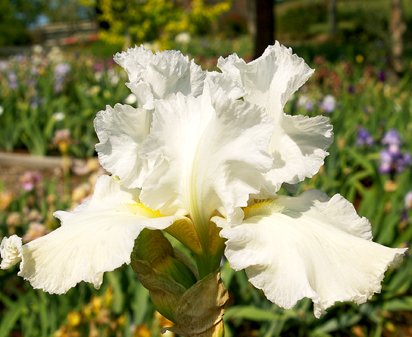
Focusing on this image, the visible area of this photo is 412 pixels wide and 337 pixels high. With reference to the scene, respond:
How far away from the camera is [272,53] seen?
72 centimetres

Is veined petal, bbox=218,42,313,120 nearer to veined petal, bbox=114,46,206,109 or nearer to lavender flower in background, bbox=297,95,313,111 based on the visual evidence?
veined petal, bbox=114,46,206,109

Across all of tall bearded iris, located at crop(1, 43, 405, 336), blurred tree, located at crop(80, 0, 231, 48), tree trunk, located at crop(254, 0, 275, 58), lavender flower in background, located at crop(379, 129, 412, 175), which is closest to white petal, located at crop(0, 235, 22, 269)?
tall bearded iris, located at crop(1, 43, 405, 336)

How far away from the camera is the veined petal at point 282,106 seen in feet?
2.31

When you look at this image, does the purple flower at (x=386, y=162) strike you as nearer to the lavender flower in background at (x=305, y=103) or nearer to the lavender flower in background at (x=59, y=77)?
the lavender flower in background at (x=305, y=103)

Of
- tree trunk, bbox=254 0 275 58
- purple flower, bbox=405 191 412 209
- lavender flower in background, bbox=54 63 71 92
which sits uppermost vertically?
purple flower, bbox=405 191 412 209

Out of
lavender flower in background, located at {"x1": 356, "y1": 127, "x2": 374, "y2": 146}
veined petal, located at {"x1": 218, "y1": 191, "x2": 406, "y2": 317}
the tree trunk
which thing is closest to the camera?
veined petal, located at {"x1": 218, "y1": 191, "x2": 406, "y2": 317}

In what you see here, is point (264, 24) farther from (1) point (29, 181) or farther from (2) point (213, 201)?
(2) point (213, 201)

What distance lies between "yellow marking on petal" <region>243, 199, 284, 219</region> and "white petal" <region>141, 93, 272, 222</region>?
30 mm

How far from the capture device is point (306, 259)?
589mm

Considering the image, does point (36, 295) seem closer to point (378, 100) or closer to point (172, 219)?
point (172, 219)

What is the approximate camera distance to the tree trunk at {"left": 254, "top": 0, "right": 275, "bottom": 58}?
805 cm

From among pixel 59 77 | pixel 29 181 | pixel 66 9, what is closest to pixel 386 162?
pixel 29 181

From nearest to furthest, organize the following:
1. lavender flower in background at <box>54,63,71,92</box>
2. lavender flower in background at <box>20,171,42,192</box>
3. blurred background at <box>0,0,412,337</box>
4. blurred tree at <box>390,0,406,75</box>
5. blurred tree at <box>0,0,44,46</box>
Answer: blurred background at <box>0,0,412,337</box> < lavender flower in background at <box>20,171,42,192</box> < lavender flower in background at <box>54,63,71,92</box> < blurred tree at <box>390,0,406,75</box> < blurred tree at <box>0,0,44,46</box>

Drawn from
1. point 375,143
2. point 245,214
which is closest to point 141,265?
point 245,214
